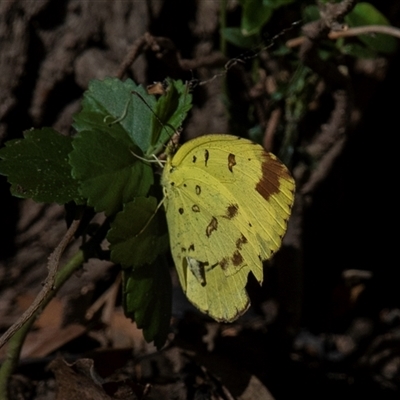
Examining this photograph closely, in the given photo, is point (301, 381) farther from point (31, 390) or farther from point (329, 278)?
point (31, 390)

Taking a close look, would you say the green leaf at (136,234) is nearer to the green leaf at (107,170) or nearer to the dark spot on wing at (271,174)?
the green leaf at (107,170)

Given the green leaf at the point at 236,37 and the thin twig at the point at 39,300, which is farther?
the green leaf at the point at 236,37

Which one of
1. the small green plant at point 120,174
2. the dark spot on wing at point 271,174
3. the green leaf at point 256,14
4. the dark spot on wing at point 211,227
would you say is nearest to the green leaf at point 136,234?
the small green plant at point 120,174

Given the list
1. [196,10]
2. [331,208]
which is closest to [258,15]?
[196,10]

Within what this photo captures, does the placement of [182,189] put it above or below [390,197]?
above

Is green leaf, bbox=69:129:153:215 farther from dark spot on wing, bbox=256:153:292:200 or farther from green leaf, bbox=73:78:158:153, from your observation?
dark spot on wing, bbox=256:153:292:200
